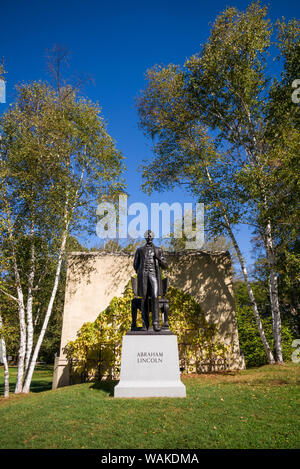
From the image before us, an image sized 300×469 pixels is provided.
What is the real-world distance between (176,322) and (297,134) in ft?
27.2

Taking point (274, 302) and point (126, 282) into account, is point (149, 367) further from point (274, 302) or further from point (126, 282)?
point (274, 302)

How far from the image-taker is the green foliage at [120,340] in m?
10.1

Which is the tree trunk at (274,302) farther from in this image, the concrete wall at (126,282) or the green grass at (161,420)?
the green grass at (161,420)

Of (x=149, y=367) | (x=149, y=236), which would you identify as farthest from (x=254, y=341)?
(x=149, y=236)

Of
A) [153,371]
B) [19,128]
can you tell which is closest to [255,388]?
[153,371]

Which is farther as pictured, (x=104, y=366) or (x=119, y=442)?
(x=104, y=366)

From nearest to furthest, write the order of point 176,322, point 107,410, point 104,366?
point 107,410
point 104,366
point 176,322

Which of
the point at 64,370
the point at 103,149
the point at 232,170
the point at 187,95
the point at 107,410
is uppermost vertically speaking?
the point at 187,95

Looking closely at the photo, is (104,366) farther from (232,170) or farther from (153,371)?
(232,170)

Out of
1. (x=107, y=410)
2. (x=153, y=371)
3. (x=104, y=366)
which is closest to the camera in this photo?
(x=107, y=410)

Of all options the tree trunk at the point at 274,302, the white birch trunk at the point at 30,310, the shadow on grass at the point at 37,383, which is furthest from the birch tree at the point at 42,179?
the tree trunk at the point at 274,302

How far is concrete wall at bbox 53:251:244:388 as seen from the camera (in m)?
10.9

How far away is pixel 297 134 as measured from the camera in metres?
9.21

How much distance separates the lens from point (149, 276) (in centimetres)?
723
